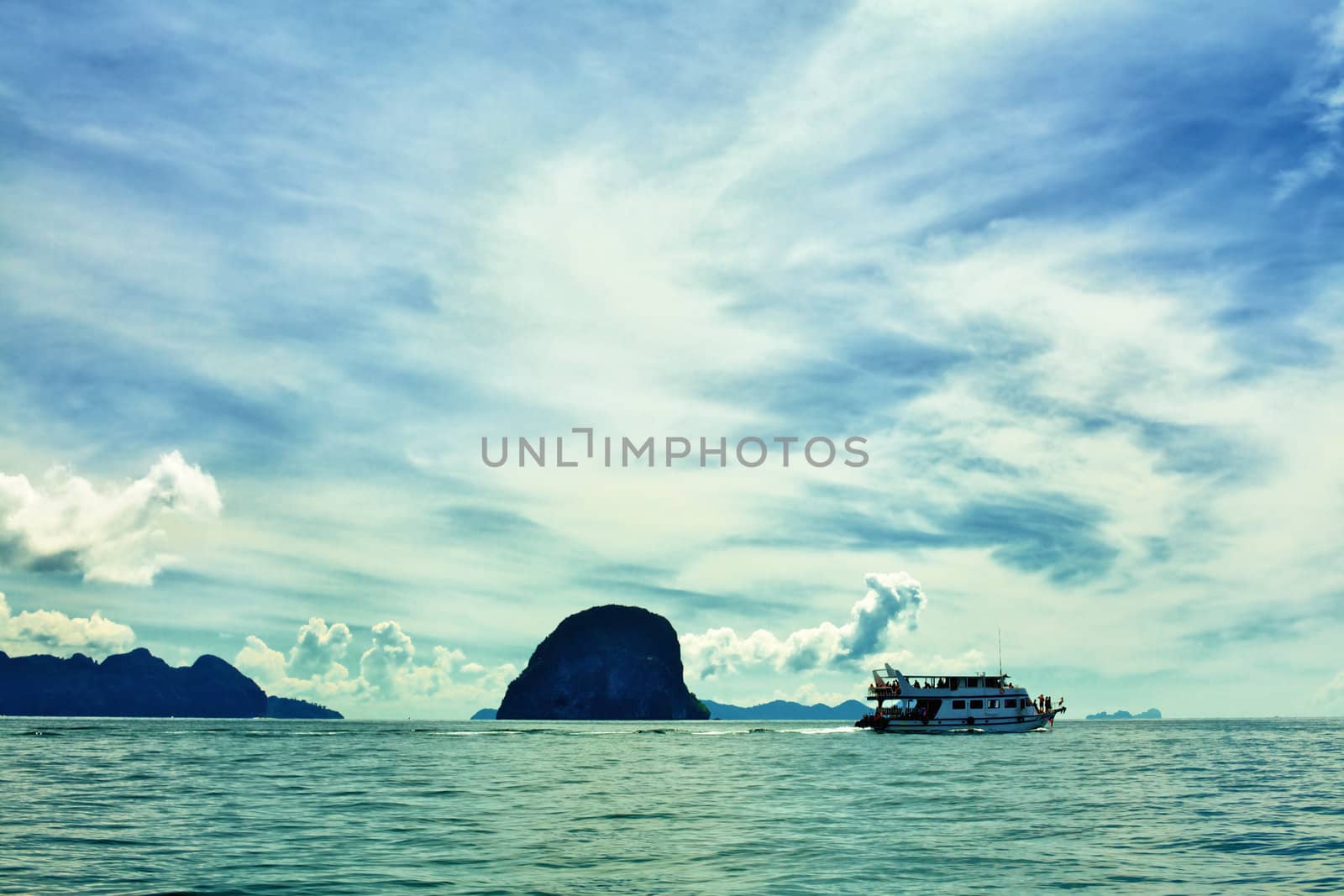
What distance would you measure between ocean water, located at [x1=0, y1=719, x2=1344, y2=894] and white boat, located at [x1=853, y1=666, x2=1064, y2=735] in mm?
53654

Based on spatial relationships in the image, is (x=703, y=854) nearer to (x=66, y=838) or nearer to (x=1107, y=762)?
(x=66, y=838)

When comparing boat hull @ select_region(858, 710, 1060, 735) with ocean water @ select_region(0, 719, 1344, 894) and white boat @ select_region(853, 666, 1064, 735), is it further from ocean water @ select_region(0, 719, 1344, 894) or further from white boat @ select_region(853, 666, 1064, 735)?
ocean water @ select_region(0, 719, 1344, 894)

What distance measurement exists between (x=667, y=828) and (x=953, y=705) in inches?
3856

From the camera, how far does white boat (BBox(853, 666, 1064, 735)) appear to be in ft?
401

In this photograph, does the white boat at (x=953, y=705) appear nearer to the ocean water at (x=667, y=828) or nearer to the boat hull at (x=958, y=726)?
the boat hull at (x=958, y=726)

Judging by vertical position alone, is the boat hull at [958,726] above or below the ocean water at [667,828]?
below

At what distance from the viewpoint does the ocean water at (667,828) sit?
23969 millimetres

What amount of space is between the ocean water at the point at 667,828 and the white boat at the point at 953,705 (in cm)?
5365

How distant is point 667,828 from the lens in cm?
3378

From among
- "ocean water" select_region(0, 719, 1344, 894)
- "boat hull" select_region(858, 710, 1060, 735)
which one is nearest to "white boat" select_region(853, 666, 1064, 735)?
"boat hull" select_region(858, 710, 1060, 735)

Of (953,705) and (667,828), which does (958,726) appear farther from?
(667,828)

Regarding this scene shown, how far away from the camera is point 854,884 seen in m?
23.4

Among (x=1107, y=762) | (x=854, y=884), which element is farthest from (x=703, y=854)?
(x=1107, y=762)

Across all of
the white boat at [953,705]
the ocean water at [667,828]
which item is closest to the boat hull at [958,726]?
the white boat at [953,705]
